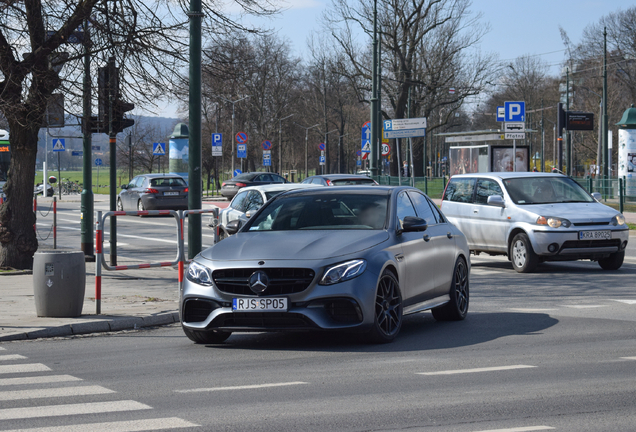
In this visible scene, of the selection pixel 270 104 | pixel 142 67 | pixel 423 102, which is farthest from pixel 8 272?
pixel 270 104

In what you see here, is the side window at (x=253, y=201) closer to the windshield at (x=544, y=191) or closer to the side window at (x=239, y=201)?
the side window at (x=239, y=201)

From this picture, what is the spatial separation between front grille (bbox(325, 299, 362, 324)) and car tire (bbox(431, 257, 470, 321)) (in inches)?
91.4

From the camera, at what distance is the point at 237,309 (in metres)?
7.97

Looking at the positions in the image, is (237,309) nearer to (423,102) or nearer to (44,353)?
(44,353)

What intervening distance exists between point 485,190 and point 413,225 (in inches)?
318

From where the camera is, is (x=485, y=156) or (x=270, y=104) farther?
(x=270, y=104)

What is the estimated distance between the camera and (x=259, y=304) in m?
7.91

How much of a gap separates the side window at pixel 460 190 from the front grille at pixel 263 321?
9.58 meters

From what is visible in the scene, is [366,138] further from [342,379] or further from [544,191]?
[342,379]

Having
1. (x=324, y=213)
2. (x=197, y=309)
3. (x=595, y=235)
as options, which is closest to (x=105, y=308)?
(x=197, y=309)

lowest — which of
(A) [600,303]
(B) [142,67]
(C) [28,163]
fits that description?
(A) [600,303]

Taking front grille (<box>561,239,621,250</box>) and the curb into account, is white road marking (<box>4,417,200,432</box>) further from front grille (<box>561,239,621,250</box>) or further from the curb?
front grille (<box>561,239,621,250</box>)

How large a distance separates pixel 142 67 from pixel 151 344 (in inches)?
302

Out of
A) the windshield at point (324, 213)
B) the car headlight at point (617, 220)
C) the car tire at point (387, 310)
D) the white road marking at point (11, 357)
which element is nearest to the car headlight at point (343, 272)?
the car tire at point (387, 310)
